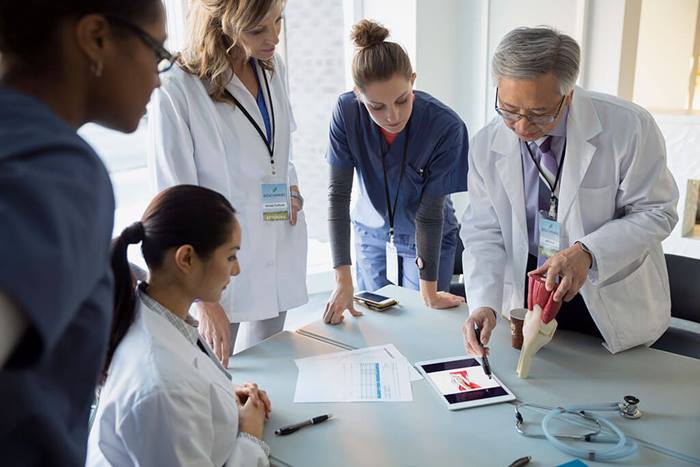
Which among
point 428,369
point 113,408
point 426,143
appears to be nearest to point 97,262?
point 113,408

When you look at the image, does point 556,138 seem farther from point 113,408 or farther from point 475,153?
point 113,408

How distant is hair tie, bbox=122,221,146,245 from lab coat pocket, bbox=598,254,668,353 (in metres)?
1.12

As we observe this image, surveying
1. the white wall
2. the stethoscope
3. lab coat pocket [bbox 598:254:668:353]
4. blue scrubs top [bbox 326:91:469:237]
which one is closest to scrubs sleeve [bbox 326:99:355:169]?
blue scrubs top [bbox 326:91:469:237]

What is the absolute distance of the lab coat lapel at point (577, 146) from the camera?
154cm

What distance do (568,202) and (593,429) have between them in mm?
592

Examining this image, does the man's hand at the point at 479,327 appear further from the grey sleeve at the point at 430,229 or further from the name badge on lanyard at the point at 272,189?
the name badge on lanyard at the point at 272,189

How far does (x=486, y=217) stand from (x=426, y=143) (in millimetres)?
452

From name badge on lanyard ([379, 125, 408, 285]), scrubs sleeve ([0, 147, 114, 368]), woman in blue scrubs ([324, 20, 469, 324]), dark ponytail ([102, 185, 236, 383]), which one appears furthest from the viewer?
name badge on lanyard ([379, 125, 408, 285])

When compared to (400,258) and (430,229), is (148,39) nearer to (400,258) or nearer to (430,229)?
(430,229)

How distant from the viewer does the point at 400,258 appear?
A: 7.45 ft

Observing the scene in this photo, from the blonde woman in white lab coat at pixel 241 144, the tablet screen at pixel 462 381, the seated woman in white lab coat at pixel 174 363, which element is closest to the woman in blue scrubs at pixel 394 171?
the blonde woman in white lab coat at pixel 241 144

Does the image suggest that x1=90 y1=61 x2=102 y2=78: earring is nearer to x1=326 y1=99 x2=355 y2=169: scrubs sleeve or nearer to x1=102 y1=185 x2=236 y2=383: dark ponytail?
x1=102 y1=185 x2=236 y2=383: dark ponytail

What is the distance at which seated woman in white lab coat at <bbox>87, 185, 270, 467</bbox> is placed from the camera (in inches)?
41.7

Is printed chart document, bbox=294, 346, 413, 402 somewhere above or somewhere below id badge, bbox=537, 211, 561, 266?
below
